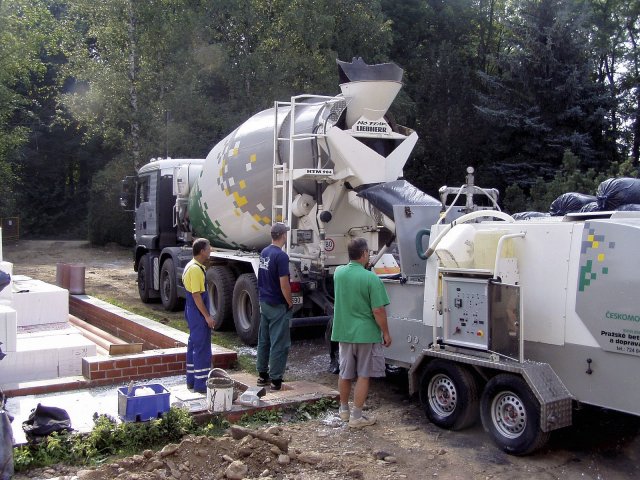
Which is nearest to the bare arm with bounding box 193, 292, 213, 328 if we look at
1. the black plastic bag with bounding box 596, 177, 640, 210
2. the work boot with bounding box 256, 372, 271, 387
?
the work boot with bounding box 256, 372, 271, 387

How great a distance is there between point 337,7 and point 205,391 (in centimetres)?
2203

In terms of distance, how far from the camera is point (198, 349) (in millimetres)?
6789

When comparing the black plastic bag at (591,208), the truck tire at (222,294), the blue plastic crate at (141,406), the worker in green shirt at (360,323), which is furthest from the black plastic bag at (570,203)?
the truck tire at (222,294)

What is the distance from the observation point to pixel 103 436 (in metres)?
5.38

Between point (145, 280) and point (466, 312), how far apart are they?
9.96 metres

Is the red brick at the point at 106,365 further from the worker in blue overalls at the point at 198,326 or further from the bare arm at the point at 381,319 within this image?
the bare arm at the point at 381,319

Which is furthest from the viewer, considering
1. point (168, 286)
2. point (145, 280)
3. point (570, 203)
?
point (145, 280)

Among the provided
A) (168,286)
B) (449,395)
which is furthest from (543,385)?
(168,286)

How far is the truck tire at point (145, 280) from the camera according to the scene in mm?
14320

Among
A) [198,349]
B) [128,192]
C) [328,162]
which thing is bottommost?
[198,349]

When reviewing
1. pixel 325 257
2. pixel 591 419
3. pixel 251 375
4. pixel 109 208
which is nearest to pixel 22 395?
pixel 251 375

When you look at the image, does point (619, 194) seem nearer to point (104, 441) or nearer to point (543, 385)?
point (543, 385)

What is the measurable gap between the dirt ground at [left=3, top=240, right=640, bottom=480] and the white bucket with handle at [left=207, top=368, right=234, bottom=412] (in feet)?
1.82

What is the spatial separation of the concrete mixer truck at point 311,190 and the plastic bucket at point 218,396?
2678 mm
